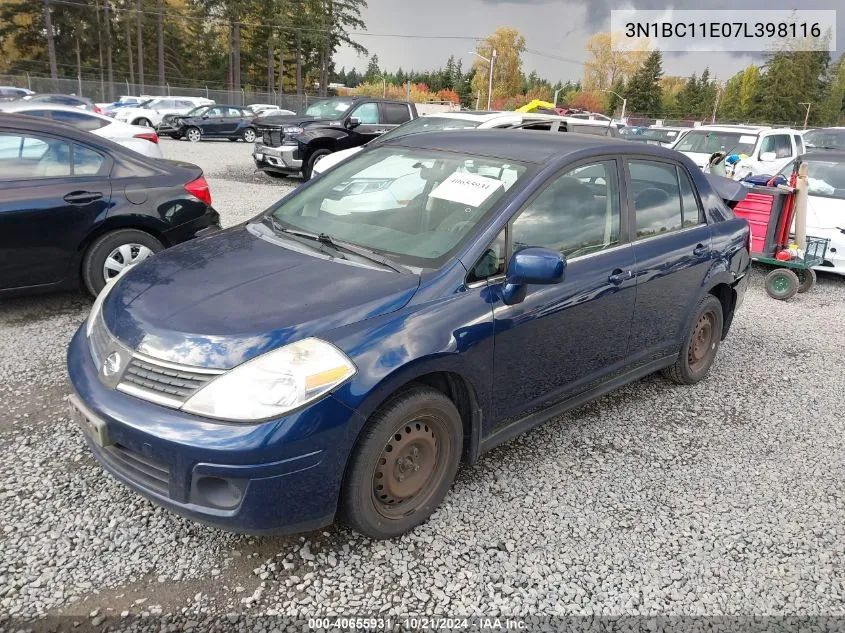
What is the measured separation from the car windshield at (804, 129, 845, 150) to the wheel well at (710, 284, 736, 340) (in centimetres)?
1438

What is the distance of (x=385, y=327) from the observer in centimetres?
249

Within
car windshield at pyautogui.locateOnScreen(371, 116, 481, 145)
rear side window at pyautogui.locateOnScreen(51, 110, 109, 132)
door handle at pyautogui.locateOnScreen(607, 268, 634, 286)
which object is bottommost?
door handle at pyautogui.locateOnScreen(607, 268, 634, 286)

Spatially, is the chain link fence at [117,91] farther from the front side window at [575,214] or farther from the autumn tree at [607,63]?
the autumn tree at [607,63]

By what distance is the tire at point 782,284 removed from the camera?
23.5 feet

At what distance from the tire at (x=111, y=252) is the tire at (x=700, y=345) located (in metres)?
4.08

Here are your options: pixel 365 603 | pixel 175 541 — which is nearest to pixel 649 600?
pixel 365 603

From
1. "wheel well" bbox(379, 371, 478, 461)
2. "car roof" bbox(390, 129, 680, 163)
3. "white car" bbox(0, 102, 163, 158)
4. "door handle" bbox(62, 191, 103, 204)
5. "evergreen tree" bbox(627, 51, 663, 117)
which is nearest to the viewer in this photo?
"wheel well" bbox(379, 371, 478, 461)

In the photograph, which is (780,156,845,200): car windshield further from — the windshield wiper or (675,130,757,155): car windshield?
the windshield wiper

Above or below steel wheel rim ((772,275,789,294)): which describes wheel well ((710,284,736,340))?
above

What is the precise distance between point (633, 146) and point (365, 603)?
2.96m

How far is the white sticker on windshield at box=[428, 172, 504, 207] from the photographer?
10.1 feet

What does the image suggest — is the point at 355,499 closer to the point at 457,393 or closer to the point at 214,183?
the point at 457,393

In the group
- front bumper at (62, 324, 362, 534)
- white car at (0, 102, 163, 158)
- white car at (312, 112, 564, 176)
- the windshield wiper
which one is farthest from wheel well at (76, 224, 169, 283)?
white car at (312, 112, 564, 176)

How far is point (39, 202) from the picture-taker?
186 inches
